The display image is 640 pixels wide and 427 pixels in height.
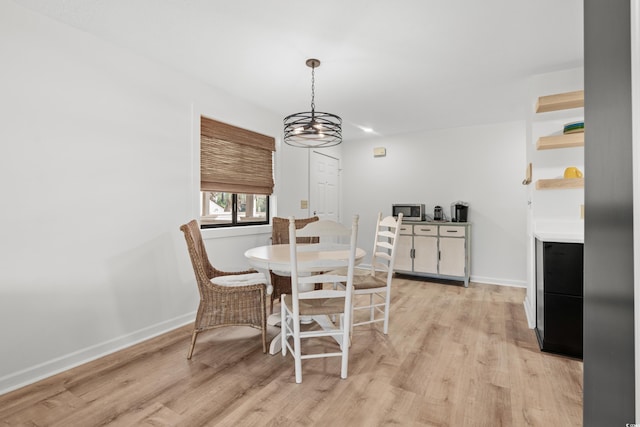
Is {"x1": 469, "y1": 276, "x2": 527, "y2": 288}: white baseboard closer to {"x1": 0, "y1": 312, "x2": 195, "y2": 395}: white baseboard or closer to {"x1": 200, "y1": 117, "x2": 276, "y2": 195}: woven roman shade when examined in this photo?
{"x1": 200, "y1": 117, "x2": 276, "y2": 195}: woven roman shade

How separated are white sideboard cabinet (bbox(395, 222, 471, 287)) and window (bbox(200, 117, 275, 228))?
6.97 ft

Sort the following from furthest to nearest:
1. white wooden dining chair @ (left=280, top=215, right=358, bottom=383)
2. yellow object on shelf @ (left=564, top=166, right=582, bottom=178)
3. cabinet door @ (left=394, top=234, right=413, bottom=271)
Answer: cabinet door @ (left=394, top=234, right=413, bottom=271) < yellow object on shelf @ (left=564, top=166, right=582, bottom=178) < white wooden dining chair @ (left=280, top=215, right=358, bottom=383)

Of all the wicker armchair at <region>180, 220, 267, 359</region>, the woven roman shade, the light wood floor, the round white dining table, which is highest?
the woven roman shade

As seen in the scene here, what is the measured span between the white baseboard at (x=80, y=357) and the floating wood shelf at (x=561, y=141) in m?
3.53

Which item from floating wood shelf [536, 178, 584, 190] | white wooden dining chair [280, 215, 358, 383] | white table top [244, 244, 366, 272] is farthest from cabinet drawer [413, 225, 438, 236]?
white wooden dining chair [280, 215, 358, 383]

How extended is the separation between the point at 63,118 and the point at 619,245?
2.87 meters

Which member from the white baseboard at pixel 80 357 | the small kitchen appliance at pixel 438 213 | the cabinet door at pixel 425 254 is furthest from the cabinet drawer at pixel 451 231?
the white baseboard at pixel 80 357

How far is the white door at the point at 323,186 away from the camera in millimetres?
5023

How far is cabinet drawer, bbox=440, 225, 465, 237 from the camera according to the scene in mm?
4528

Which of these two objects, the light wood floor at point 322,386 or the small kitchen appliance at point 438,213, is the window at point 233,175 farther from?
the small kitchen appliance at point 438,213

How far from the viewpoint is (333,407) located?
1776mm

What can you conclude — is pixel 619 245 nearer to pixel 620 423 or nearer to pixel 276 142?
pixel 620 423

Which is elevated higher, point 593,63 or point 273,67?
point 273,67

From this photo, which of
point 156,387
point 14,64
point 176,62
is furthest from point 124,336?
point 176,62
